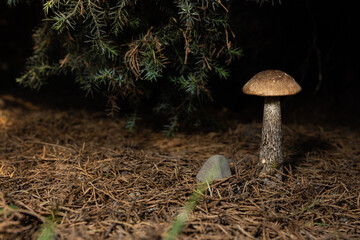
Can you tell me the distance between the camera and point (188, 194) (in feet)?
6.82

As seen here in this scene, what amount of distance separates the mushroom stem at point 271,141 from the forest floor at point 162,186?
0.10m

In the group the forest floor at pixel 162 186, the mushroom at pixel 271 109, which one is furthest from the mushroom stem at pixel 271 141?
the forest floor at pixel 162 186

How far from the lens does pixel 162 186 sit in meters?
2.20

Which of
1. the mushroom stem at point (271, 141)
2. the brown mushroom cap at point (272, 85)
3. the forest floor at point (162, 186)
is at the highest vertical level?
the brown mushroom cap at point (272, 85)

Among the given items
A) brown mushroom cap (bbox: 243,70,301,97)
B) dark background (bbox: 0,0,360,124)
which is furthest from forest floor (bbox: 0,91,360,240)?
dark background (bbox: 0,0,360,124)

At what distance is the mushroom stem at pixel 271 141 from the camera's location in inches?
87.7

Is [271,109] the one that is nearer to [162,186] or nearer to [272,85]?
[272,85]

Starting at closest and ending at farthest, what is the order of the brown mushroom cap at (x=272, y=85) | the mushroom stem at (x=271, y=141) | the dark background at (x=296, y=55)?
1. the brown mushroom cap at (x=272, y=85)
2. the mushroom stem at (x=271, y=141)
3. the dark background at (x=296, y=55)

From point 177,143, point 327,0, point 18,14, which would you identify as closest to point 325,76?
point 327,0

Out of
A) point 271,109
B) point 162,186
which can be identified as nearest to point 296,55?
point 271,109

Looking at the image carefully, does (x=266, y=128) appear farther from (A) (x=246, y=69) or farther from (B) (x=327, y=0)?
(B) (x=327, y=0)

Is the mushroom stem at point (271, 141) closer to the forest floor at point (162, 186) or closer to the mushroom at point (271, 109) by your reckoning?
the mushroom at point (271, 109)

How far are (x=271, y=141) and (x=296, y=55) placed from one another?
130 inches

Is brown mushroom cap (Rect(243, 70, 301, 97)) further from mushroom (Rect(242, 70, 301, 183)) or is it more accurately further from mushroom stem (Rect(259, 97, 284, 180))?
mushroom stem (Rect(259, 97, 284, 180))
